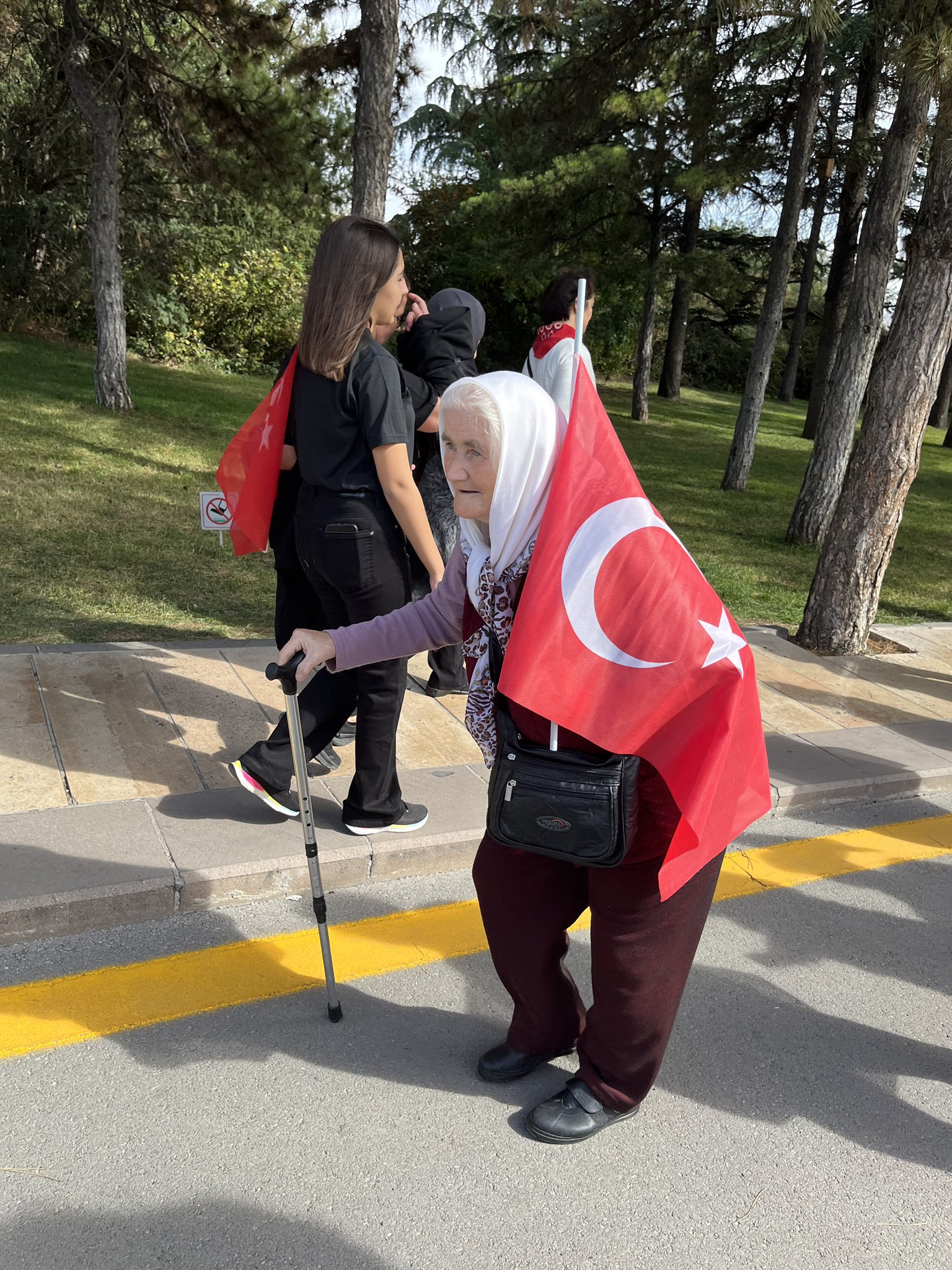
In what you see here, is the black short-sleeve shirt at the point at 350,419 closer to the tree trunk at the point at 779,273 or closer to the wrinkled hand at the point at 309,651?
the wrinkled hand at the point at 309,651

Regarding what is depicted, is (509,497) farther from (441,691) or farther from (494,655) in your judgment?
(441,691)

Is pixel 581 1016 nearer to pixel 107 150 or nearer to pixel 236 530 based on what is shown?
pixel 236 530

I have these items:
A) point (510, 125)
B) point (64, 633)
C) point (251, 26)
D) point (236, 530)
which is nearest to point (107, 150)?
point (251, 26)

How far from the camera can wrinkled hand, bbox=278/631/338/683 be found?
2.52 metres

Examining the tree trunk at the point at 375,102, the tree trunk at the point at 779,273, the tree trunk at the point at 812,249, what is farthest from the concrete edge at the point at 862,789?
the tree trunk at the point at 812,249

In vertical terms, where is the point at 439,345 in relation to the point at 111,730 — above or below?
above

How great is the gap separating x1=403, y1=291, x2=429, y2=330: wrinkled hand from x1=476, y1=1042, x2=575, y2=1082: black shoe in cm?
283

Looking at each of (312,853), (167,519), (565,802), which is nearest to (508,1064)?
(312,853)

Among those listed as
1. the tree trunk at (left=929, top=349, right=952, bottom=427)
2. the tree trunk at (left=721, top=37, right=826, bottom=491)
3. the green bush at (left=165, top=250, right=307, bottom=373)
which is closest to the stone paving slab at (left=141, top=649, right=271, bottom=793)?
the tree trunk at (left=721, top=37, right=826, bottom=491)

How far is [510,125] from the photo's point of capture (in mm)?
13344

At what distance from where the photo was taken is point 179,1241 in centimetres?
216

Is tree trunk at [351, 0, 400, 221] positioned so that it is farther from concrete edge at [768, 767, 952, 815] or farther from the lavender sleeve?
the lavender sleeve

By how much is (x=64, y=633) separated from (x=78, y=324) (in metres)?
17.8

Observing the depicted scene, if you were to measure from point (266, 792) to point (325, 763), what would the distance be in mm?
627
